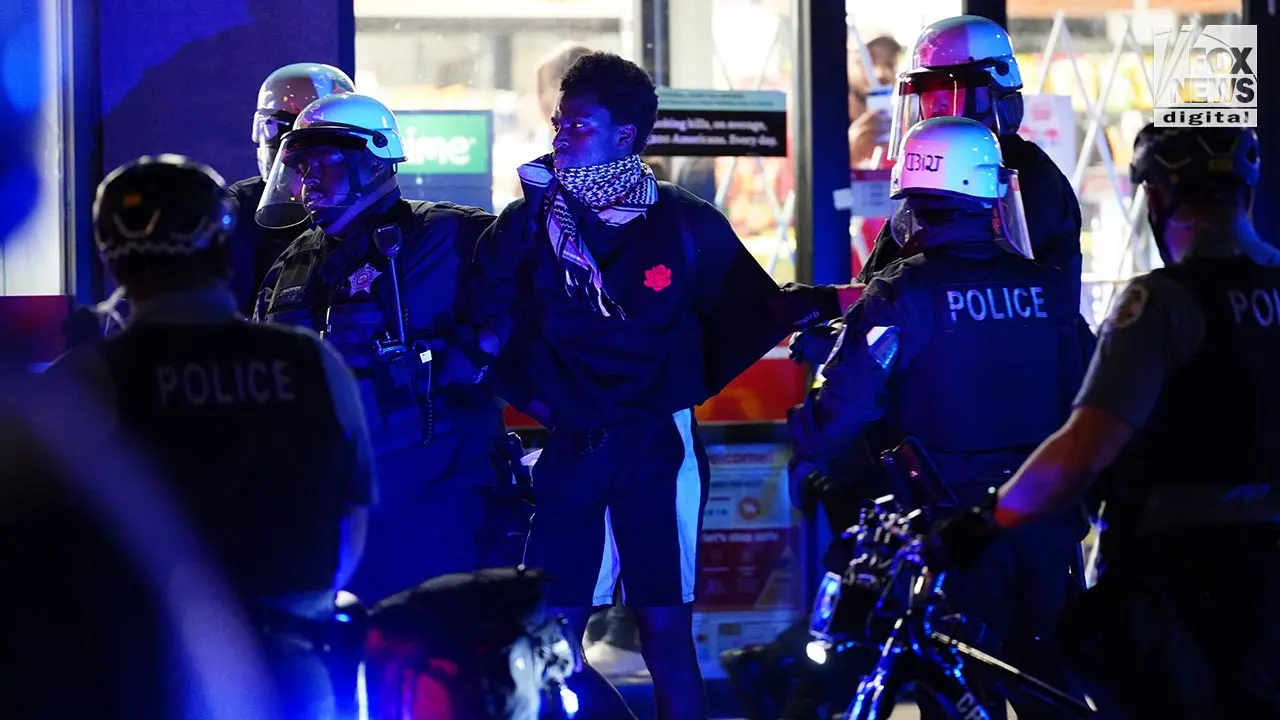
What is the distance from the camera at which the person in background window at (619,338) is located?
177 inches

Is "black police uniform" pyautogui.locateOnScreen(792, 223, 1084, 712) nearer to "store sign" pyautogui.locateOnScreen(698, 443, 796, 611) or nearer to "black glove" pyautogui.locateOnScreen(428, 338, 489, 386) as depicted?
"black glove" pyautogui.locateOnScreen(428, 338, 489, 386)

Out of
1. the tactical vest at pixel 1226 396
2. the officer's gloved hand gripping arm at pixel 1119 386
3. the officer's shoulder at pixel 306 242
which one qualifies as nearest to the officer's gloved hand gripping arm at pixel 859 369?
the officer's gloved hand gripping arm at pixel 1119 386

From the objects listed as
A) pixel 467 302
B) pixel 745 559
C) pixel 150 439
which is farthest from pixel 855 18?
pixel 150 439

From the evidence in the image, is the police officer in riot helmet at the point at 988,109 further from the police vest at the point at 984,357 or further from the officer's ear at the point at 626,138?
the officer's ear at the point at 626,138

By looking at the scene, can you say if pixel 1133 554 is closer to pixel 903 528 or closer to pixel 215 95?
pixel 903 528

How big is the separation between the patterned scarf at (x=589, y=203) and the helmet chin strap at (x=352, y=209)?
42 centimetres

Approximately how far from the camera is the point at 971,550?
3.21 metres

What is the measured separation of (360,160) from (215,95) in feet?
4.76

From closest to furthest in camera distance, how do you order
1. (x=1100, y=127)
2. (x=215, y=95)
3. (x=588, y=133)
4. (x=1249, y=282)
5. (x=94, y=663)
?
(x=94, y=663) → (x=1249, y=282) → (x=588, y=133) → (x=215, y=95) → (x=1100, y=127)

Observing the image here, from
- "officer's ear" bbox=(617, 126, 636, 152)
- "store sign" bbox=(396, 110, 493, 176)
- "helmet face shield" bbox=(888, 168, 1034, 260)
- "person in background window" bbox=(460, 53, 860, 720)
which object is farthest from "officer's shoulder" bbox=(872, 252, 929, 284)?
"store sign" bbox=(396, 110, 493, 176)

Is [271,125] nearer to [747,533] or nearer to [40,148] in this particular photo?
[40,148]

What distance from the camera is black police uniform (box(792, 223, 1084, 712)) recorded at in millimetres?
4055

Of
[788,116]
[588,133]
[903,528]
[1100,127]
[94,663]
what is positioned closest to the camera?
[94,663]

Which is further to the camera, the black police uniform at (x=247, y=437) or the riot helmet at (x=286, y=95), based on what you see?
the riot helmet at (x=286, y=95)
